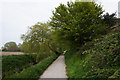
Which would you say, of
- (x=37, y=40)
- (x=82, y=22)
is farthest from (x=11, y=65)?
(x=82, y=22)

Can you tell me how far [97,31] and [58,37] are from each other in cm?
332

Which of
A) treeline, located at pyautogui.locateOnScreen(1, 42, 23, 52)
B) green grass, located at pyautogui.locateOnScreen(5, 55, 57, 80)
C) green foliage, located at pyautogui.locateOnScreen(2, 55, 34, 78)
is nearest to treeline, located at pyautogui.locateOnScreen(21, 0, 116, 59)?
green foliage, located at pyautogui.locateOnScreen(2, 55, 34, 78)

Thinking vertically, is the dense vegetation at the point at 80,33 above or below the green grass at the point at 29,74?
above

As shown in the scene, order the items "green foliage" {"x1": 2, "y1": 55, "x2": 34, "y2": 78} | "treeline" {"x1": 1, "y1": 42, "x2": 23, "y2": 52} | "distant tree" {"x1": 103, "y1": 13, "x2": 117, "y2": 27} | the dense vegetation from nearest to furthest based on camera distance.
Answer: the dense vegetation, "distant tree" {"x1": 103, "y1": 13, "x2": 117, "y2": 27}, "green foliage" {"x1": 2, "y1": 55, "x2": 34, "y2": 78}, "treeline" {"x1": 1, "y1": 42, "x2": 23, "y2": 52}

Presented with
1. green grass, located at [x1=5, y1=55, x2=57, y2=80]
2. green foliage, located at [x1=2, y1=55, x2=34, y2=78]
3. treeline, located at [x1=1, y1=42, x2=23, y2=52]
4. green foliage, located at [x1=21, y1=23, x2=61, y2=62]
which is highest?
green foliage, located at [x1=21, y1=23, x2=61, y2=62]

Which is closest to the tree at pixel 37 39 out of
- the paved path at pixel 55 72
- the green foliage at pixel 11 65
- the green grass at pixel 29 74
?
the green foliage at pixel 11 65

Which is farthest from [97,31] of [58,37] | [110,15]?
[58,37]

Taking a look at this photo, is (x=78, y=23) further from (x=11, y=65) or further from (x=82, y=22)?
(x=11, y=65)

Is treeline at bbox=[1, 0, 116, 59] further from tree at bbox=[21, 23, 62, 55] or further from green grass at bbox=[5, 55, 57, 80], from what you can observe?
green grass at bbox=[5, 55, 57, 80]

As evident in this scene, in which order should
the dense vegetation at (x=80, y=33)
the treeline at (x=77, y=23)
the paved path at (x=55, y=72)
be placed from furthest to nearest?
the treeline at (x=77, y=23) < the paved path at (x=55, y=72) < the dense vegetation at (x=80, y=33)

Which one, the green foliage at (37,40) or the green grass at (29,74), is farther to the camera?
the green foliage at (37,40)

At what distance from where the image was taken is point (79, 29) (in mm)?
5574

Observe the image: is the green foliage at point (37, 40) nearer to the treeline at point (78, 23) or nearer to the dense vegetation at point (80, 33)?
the treeline at point (78, 23)

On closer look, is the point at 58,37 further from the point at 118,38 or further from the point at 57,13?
the point at 118,38
